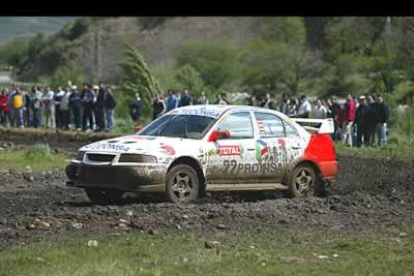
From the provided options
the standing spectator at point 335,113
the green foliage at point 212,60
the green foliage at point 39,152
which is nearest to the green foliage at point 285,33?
the green foliage at point 212,60

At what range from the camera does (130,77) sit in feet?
151

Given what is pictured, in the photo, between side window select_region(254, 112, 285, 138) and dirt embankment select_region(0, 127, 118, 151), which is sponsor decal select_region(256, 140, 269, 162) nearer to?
side window select_region(254, 112, 285, 138)

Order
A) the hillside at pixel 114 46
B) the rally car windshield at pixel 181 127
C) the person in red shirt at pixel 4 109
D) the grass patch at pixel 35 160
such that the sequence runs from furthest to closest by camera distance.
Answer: the hillside at pixel 114 46
the person in red shirt at pixel 4 109
the grass patch at pixel 35 160
the rally car windshield at pixel 181 127

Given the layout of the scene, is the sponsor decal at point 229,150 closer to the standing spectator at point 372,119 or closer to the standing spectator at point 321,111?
the standing spectator at point 372,119

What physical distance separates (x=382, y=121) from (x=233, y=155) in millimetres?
12279

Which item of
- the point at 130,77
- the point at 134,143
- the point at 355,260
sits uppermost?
the point at 130,77

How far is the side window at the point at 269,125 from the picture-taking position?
530 inches

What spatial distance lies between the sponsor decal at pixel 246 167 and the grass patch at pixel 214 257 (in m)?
3.57

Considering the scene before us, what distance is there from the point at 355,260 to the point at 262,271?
1167mm

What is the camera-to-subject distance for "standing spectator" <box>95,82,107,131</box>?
29.4 m

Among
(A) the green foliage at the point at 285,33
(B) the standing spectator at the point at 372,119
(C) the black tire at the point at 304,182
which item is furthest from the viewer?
(A) the green foliage at the point at 285,33

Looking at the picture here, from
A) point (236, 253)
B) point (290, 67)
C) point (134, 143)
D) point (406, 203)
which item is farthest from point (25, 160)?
point (290, 67)

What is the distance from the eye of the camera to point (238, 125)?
526 inches

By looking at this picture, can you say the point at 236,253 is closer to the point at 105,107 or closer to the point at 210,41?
the point at 105,107
